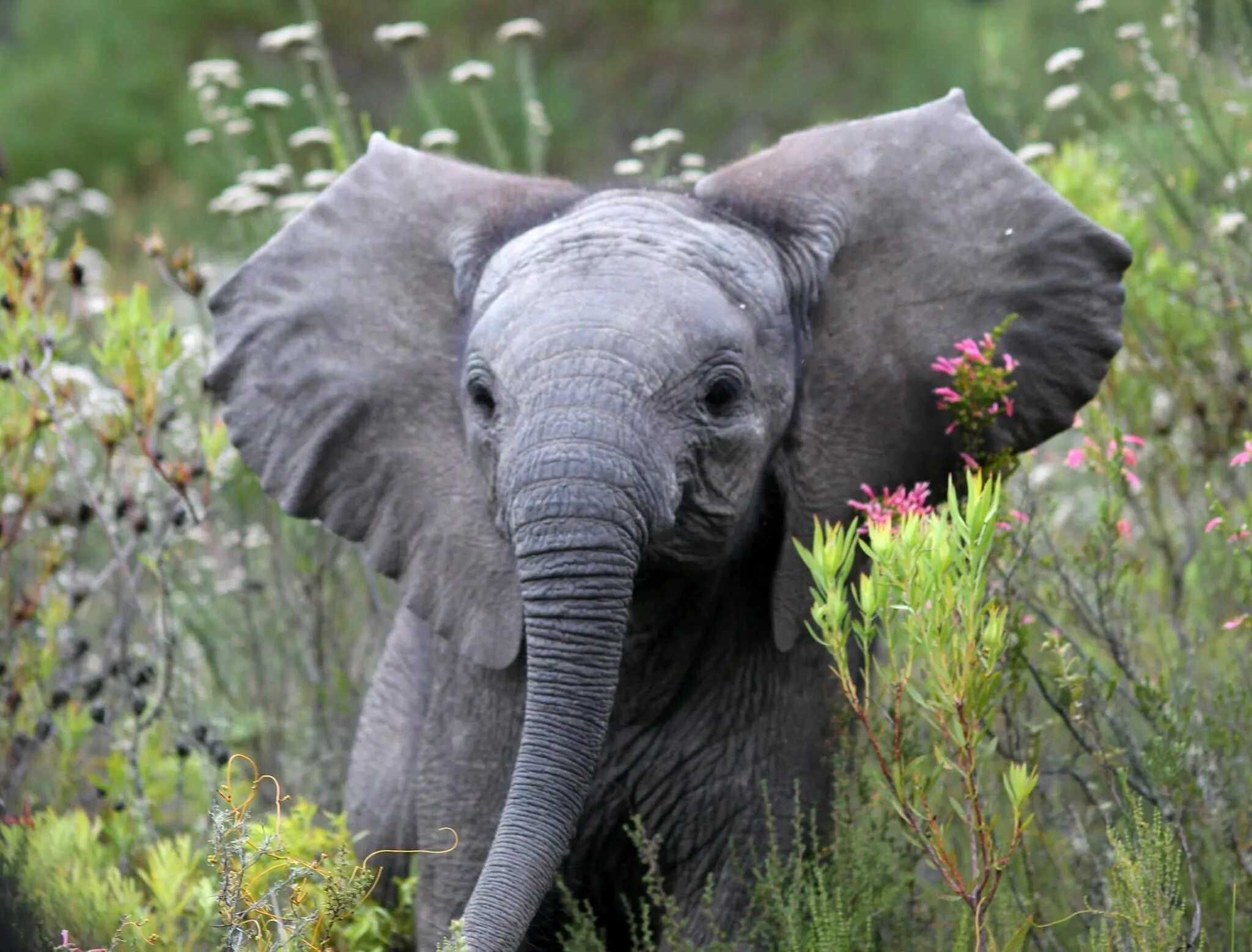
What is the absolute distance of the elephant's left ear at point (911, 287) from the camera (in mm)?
3979

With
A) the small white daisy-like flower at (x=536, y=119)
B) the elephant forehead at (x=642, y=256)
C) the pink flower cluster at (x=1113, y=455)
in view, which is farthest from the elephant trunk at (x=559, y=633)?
the small white daisy-like flower at (x=536, y=119)

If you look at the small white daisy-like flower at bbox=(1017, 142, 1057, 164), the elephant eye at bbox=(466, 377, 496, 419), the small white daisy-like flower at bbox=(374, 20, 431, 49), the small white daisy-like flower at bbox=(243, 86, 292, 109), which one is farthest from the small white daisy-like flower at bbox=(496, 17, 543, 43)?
the elephant eye at bbox=(466, 377, 496, 419)

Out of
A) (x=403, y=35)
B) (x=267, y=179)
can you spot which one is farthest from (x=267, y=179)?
(x=403, y=35)

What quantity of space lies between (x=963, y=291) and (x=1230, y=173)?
Answer: 2.31m

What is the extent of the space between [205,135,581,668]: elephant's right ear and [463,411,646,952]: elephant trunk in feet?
1.45

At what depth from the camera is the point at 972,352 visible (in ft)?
12.7

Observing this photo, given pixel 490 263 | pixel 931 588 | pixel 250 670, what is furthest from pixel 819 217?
pixel 250 670

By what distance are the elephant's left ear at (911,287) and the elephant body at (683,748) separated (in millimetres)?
201

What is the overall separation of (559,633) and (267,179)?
105 inches

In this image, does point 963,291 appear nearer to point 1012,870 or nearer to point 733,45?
point 1012,870

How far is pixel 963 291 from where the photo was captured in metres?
4.07

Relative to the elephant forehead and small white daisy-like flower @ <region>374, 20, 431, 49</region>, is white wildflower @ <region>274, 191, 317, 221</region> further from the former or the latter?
the elephant forehead

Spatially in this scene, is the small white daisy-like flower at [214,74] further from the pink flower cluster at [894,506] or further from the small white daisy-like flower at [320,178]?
the pink flower cluster at [894,506]

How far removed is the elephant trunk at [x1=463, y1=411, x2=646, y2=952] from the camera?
3.41 metres
